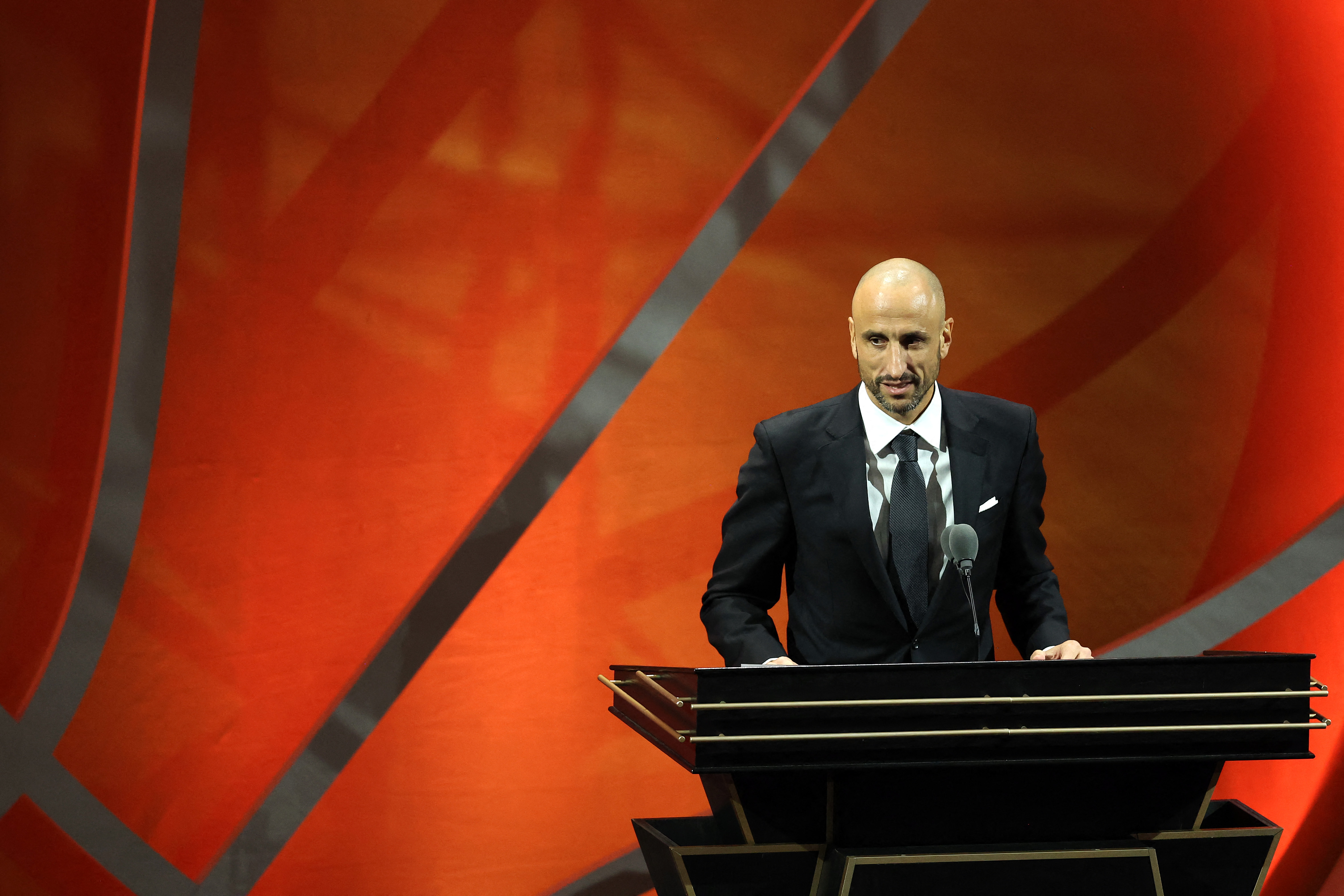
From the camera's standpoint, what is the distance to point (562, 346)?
118 inches

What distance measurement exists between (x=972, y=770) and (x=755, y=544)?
599 millimetres

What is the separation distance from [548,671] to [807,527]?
1.17 metres

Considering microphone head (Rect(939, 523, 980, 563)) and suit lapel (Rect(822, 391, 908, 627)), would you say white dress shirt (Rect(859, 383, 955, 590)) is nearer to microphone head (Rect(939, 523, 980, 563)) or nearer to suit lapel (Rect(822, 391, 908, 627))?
suit lapel (Rect(822, 391, 908, 627))

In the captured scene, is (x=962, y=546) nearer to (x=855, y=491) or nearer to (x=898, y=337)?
(x=855, y=491)

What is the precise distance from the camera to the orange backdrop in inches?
112

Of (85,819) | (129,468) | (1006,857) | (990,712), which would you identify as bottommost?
(85,819)

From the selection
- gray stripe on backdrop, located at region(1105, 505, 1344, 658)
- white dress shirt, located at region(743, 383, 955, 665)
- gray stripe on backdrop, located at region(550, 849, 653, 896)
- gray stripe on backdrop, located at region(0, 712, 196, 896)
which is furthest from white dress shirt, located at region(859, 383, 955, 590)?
gray stripe on backdrop, located at region(0, 712, 196, 896)

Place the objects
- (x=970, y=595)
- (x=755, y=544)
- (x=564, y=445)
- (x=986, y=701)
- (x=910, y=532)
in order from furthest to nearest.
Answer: (x=564, y=445) < (x=755, y=544) < (x=910, y=532) < (x=970, y=595) < (x=986, y=701)

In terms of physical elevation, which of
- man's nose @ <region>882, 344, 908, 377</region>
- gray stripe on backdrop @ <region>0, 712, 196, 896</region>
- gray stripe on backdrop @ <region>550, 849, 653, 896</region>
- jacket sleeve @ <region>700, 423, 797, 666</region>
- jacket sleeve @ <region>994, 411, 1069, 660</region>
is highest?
man's nose @ <region>882, 344, 908, 377</region>

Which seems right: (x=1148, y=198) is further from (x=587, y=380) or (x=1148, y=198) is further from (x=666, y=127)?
(x=587, y=380)

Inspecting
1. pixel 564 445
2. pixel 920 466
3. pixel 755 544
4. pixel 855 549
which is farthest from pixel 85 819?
pixel 920 466

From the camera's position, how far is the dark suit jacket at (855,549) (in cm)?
198

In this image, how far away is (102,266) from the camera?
284 centimetres

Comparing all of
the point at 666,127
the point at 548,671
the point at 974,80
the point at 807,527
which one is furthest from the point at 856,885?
the point at 974,80
